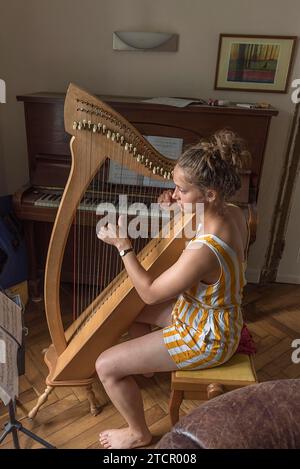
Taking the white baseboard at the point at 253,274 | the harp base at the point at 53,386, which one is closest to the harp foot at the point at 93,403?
the harp base at the point at 53,386

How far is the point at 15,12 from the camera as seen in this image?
6.93 feet

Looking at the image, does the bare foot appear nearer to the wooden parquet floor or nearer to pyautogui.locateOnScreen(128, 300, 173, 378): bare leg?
the wooden parquet floor

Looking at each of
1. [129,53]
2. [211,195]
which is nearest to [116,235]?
[211,195]

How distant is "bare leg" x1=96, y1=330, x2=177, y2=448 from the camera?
117 cm

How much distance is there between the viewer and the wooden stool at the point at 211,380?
1.11 meters

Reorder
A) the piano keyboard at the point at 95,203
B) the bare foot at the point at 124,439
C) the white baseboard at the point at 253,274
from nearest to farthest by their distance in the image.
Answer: the bare foot at the point at 124,439, the piano keyboard at the point at 95,203, the white baseboard at the point at 253,274

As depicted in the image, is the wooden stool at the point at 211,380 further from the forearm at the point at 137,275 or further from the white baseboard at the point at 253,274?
the white baseboard at the point at 253,274

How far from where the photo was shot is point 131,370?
1.20 metres

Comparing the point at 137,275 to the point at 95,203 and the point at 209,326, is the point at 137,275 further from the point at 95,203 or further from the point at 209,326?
the point at 95,203

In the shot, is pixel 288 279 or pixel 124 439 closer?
pixel 124 439

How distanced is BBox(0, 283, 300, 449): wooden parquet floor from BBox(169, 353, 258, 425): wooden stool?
403 millimetres

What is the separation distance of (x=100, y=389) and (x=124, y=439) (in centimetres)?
33

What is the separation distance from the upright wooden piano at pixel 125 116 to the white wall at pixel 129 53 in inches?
12.3
